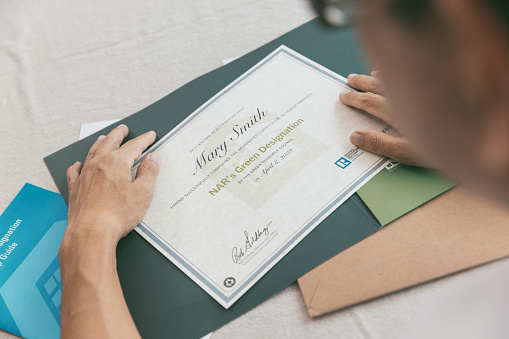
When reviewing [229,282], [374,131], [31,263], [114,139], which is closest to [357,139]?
[374,131]

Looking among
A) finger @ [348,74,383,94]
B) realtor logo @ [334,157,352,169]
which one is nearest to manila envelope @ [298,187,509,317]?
realtor logo @ [334,157,352,169]

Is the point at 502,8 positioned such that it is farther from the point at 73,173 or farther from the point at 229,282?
the point at 73,173

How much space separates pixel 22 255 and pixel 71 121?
0.87ft

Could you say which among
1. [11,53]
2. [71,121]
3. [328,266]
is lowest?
[328,266]

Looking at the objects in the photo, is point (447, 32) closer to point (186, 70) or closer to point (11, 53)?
point (186, 70)

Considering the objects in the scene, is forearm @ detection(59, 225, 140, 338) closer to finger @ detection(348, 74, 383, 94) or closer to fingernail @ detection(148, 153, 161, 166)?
fingernail @ detection(148, 153, 161, 166)

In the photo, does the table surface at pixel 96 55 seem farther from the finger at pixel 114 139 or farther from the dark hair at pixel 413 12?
the dark hair at pixel 413 12

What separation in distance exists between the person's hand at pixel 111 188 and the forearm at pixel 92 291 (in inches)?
0.7

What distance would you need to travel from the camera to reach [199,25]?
943 mm

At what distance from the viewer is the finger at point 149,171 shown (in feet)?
2.32

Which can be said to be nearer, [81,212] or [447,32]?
[447,32]

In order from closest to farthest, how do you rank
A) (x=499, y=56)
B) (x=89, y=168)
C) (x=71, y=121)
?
(x=499, y=56)
(x=89, y=168)
(x=71, y=121)

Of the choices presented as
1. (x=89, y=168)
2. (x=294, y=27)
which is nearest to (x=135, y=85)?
(x=89, y=168)
